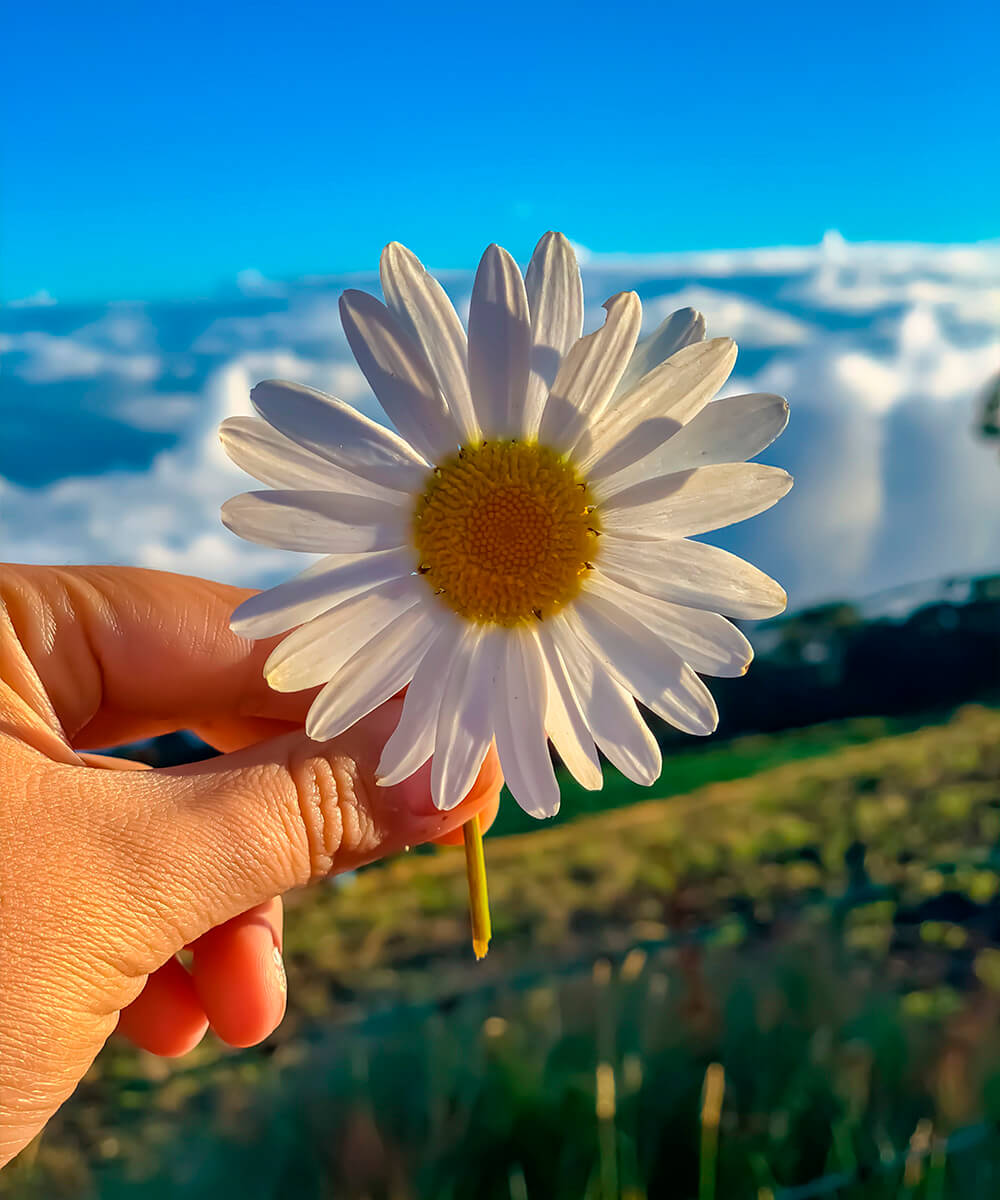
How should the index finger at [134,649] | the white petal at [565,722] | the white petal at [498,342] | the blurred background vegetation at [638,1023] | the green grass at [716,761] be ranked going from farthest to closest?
1. the green grass at [716,761]
2. the blurred background vegetation at [638,1023]
3. the index finger at [134,649]
4. the white petal at [565,722]
5. the white petal at [498,342]

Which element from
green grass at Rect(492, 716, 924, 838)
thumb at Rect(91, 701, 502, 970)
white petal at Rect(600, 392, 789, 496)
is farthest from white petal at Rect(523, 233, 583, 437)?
green grass at Rect(492, 716, 924, 838)

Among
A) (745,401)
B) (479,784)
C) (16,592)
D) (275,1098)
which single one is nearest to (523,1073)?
(275,1098)

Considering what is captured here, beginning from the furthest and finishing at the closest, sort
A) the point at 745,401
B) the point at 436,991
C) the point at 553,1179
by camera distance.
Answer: the point at 436,991 → the point at 553,1179 → the point at 745,401

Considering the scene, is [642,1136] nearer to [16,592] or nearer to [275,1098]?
[275,1098]

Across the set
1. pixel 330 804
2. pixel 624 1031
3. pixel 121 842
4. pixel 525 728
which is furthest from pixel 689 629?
pixel 624 1031

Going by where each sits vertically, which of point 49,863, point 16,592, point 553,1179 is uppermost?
point 16,592

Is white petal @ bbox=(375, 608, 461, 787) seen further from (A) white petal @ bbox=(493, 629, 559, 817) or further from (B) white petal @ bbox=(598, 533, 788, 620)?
(B) white petal @ bbox=(598, 533, 788, 620)

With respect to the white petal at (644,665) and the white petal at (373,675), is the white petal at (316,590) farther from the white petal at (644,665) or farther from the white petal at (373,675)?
the white petal at (644,665)

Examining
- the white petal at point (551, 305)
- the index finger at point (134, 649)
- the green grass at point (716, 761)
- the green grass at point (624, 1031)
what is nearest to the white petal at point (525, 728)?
the white petal at point (551, 305)

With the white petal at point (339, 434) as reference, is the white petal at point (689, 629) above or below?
below
